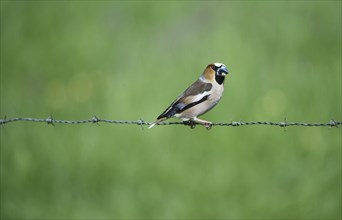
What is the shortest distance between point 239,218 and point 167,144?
216 cm

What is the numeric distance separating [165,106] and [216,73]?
5.03m

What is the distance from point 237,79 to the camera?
15172 millimetres

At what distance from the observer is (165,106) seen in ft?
48.1

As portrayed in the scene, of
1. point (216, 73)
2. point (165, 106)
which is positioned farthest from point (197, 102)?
point (165, 106)

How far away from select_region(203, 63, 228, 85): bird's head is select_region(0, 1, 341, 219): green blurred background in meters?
4.35

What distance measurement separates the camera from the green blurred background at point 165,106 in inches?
542

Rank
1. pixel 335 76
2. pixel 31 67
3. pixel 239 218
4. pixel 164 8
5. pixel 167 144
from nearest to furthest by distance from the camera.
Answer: pixel 239 218
pixel 167 144
pixel 335 76
pixel 31 67
pixel 164 8

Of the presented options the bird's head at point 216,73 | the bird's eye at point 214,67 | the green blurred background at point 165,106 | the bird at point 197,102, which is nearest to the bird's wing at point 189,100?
the bird at point 197,102

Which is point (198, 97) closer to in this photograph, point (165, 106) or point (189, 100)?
point (189, 100)

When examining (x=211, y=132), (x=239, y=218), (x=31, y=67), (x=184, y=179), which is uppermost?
(x=31, y=67)

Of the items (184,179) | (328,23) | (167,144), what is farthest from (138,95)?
(328,23)

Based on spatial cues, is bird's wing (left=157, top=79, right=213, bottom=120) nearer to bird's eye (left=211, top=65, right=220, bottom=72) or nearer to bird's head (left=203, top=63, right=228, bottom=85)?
bird's head (left=203, top=63, right=228, bottom=85)

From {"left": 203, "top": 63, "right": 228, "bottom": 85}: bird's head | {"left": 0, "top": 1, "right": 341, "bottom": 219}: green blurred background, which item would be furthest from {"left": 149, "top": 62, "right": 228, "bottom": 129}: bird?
{"left": 0, "top": 1, "right": 341, "bottom": 219}: green blurred background

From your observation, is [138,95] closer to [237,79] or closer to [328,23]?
[237,79]
